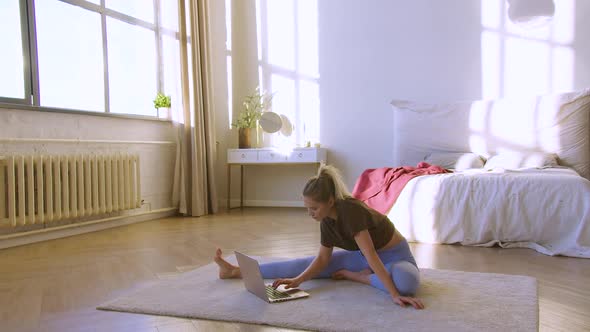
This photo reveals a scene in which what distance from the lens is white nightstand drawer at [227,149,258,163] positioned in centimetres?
496

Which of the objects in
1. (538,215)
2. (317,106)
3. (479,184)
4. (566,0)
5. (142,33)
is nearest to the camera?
(538,215)

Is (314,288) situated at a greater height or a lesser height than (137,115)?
lesser

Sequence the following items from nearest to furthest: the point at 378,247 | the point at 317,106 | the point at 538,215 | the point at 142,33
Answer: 1. the point at 378,247
2. the point at 538,215
3. the point at 142,33
4. the point at 317,106

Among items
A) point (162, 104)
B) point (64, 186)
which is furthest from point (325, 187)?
point (162, 104)

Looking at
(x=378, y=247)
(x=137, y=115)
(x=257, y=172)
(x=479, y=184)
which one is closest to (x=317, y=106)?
(x=257, y=172)

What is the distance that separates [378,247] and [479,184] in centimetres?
144

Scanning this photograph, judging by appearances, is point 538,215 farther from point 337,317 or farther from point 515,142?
point 337,317

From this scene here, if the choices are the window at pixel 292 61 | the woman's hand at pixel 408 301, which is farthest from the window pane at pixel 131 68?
the woman's hand at pixel 408 301

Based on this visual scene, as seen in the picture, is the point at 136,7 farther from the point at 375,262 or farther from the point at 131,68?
the point at 375,262

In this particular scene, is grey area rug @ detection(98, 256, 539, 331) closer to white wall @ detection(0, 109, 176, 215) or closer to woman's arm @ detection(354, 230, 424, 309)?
woman's arm @ detection(354, 230, 424, 309)

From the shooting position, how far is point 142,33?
15.1 feet

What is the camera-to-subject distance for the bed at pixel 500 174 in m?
2.84

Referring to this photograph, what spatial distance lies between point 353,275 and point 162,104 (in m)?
3.26

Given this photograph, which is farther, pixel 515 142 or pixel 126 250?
pixel 515 142
